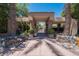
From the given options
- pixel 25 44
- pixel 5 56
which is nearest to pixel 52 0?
pixel 25 44

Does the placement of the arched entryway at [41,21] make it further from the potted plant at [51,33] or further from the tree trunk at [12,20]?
the tree trunk at [12,20]

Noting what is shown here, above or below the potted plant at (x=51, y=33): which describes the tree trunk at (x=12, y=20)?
above

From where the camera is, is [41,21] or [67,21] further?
[41,21]

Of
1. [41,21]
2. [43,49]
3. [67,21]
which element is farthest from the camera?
[41,21]

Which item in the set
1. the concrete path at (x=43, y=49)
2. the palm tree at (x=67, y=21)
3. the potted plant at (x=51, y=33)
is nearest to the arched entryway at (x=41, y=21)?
the potted plant at (x=51, y=33)

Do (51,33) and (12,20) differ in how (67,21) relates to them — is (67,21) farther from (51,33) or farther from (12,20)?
(12,20)

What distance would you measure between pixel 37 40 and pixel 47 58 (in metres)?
0.90

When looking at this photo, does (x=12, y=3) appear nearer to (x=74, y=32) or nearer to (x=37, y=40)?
(x=37, y=40)

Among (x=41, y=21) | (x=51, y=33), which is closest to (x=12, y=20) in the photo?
(x=41, y=21)

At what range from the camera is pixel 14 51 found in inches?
246

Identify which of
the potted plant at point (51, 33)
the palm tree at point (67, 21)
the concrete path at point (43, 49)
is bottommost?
the concrete path at point (43, 49)

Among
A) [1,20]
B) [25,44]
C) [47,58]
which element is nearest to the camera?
A: [47,58]

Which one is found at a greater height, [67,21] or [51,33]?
[67,21]

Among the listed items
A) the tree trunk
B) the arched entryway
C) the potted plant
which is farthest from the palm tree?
the tree trunk
